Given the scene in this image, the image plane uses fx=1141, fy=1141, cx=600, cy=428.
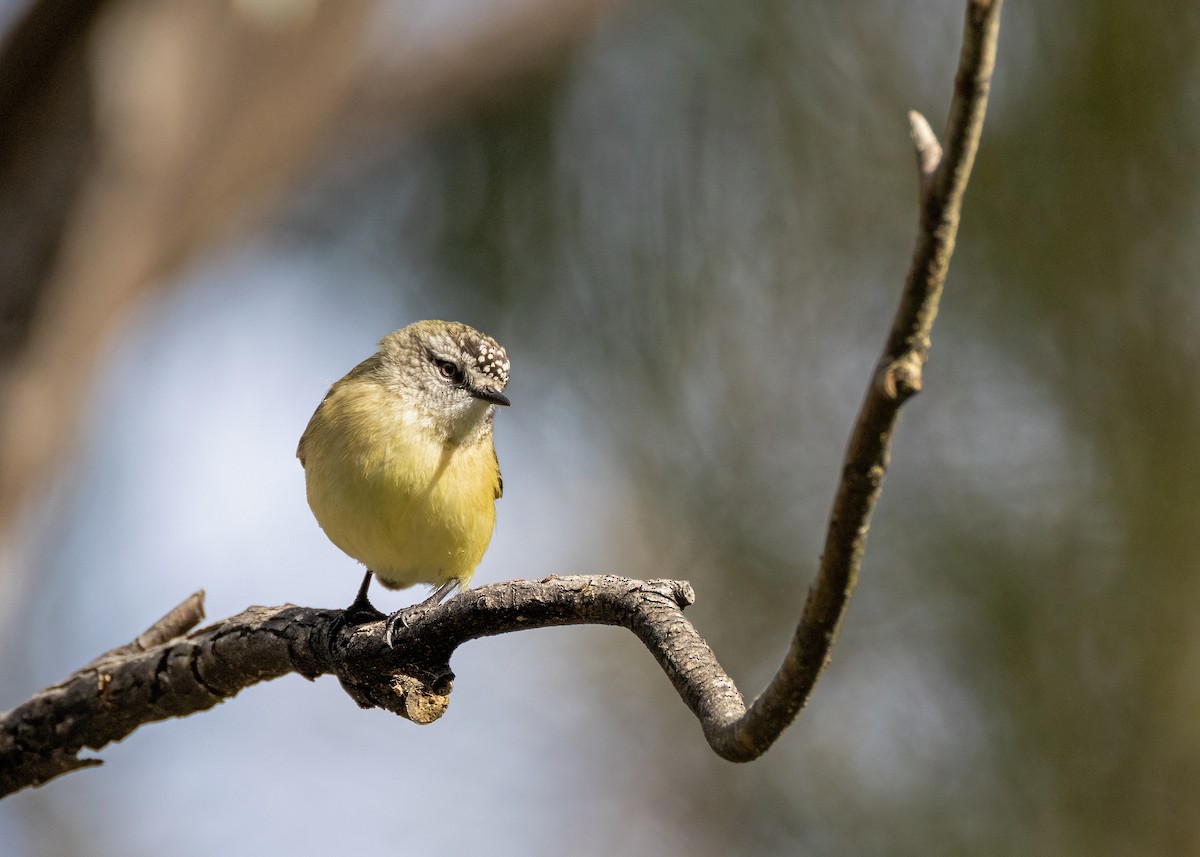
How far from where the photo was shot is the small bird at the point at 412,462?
3.21 meters

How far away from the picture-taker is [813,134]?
6.94 metres

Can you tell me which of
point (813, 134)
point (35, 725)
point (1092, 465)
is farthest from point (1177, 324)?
point (35, 725)

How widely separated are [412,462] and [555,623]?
128 cm

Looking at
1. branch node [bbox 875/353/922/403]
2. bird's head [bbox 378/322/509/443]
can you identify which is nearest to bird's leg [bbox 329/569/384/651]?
bird's head [bbox 378/322/509/443]

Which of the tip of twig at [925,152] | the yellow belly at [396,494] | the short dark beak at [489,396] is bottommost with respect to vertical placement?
the tip of twig at [925,152]

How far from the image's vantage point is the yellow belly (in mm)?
3195

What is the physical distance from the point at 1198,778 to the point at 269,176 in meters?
5.62

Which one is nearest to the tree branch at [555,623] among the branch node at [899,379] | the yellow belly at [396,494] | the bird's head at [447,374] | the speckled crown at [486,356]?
the branch node at [899,379]

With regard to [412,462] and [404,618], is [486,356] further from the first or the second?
[404,618]

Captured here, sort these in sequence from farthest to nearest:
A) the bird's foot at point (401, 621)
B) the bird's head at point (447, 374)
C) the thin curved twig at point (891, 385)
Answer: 1. the bird's head at point (447, 374)
2. the bird's foot at point (401, 621)
3. the thin curved twig at point (891, 385)

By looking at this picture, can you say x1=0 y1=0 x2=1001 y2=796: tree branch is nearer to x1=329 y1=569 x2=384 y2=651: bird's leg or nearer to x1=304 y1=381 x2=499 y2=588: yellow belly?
x1=329 y1=569 x2=384 y2=651: bird's leg

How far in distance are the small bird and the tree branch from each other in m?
0.29

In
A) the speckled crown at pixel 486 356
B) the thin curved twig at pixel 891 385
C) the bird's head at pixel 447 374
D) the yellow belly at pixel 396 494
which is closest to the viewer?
the thin curved twig at pixel 891 385

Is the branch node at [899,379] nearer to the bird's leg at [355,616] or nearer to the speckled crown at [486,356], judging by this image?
the bird's leg at [355,616]
